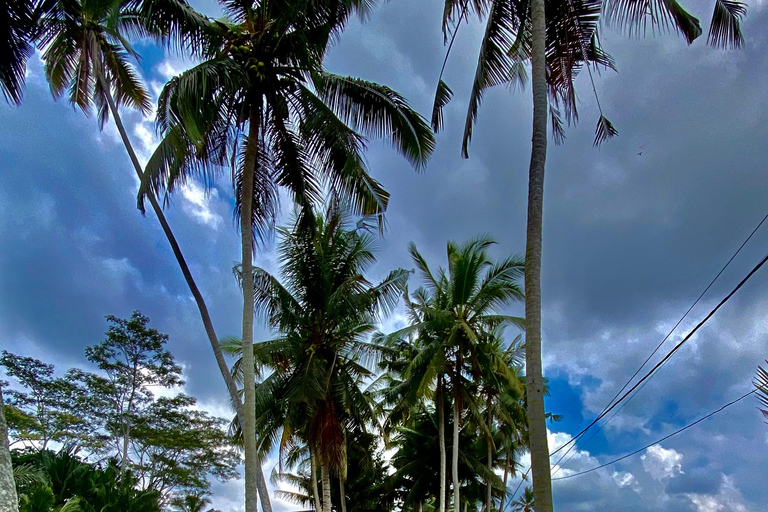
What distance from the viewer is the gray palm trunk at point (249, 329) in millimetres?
8836

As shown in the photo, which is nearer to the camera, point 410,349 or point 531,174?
point 531,174

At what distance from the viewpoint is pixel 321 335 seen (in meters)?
16.6

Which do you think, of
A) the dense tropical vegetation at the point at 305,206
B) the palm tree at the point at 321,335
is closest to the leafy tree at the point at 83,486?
the dense tropical vegetation at the point at 305,206

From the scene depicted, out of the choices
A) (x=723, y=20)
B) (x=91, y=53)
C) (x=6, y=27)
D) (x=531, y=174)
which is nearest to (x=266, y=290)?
(x=91, y=53)

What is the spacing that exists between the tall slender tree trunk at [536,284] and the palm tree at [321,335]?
341 inches

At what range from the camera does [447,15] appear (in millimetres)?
8836

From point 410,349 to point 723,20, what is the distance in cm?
1445

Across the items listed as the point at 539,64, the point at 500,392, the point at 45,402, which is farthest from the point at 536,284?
the point at 45,402

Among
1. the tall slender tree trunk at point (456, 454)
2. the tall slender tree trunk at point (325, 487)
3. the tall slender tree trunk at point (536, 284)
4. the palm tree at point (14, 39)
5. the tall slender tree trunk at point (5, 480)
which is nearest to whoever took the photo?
the tall slender tree trunk at point (5, 480)

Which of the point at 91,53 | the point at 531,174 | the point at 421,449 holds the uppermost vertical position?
the point at 91,53

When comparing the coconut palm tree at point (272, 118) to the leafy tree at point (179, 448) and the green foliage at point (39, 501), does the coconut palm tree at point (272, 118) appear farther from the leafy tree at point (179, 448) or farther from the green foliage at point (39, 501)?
the leafy tree at point (179, 448)

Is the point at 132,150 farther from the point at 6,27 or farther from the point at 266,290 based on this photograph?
the point at 266,290

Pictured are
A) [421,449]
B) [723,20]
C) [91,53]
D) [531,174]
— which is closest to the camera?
[531,174]

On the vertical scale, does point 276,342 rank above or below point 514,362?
below
